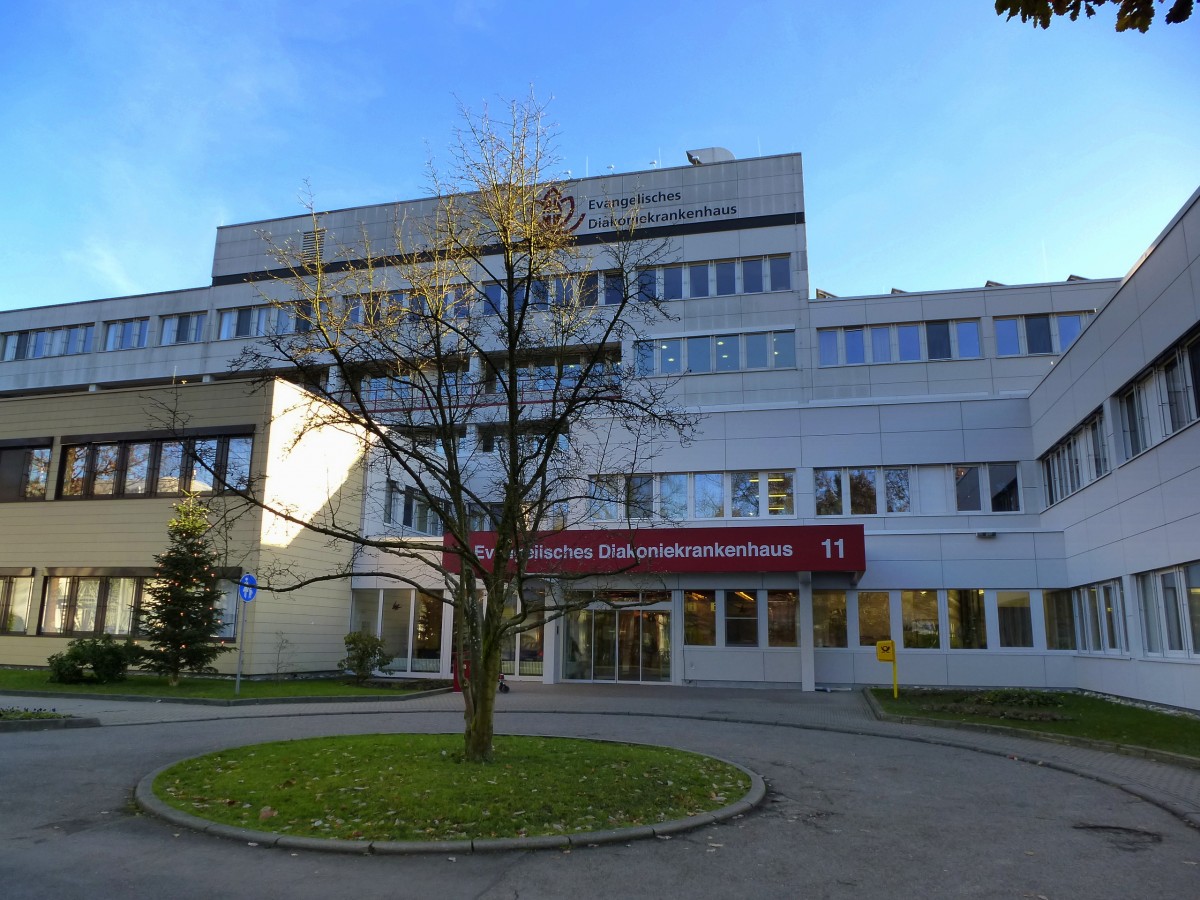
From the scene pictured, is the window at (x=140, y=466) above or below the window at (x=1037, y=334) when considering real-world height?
below

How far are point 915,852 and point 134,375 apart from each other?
5064cm

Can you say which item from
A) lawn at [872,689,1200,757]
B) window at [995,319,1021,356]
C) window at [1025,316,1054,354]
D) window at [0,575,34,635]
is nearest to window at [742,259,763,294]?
window at [995,319,1021,356]

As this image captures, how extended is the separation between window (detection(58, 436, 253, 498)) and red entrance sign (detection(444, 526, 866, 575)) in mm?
7653

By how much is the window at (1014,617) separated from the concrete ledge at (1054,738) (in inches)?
301

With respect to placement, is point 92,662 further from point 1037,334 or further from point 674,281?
point 1037,334

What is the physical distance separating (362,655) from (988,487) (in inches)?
758

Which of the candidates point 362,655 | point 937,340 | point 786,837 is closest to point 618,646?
point 362,655

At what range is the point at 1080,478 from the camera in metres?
21.9

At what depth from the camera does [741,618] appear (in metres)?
25.5

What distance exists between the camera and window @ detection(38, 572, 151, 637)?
25.5m

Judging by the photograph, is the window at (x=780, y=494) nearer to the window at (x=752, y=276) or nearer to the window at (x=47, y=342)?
the window at (x=752, y=276)

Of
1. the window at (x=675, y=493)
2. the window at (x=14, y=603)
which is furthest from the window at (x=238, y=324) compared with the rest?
the window at (x=675, y=493)

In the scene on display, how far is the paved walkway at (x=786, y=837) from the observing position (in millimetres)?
6062

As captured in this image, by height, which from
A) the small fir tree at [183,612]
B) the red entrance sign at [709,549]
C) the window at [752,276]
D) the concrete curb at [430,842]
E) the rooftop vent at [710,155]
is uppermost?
the rooftop vent at [710,155]
